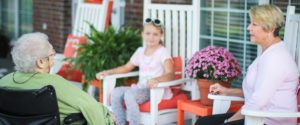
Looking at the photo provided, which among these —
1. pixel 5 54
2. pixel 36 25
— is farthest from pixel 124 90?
pixel 5 54

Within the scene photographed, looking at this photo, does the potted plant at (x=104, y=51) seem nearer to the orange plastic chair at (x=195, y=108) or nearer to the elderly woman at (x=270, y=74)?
the orange plastic chair at (x=195, y=108)

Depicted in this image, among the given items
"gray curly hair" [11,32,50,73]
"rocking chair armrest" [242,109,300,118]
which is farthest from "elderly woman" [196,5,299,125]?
"gray curly hair" [11,32,50,73]

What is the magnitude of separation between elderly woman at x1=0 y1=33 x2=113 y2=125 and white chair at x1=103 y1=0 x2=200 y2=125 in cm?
129

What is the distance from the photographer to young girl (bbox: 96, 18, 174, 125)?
4.95 m

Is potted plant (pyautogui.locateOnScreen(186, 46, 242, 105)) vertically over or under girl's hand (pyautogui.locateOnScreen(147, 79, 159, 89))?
over

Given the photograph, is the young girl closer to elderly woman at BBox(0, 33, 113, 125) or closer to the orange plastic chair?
the orange plastic chair

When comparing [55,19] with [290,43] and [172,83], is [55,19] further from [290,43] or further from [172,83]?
[290,43]

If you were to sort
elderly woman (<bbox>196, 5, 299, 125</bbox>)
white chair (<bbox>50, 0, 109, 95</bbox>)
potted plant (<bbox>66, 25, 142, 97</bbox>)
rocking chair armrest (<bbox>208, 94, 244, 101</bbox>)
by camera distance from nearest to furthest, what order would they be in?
1. elderly woman (<bbox>196, 5, 299, 125</bbox>)
2. rocking chair armrest (<bbox>208, 94, 244, 101</bbox>)
3. potted plant (<bbox>66, 25, 142, 97</bbox>)
4. white chair (<bbox>50, 0, 109, 95</bbox>)

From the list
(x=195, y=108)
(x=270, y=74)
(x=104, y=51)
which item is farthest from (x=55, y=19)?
(x=270, y=74)

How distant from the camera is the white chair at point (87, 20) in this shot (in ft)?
21.8

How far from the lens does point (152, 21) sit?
17.1ft

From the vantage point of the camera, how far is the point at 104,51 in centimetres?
590

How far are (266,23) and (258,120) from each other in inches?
23.1

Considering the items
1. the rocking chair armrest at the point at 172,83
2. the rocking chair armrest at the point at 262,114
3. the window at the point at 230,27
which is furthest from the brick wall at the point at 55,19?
the rocking chair armrest at the point at 262,114
